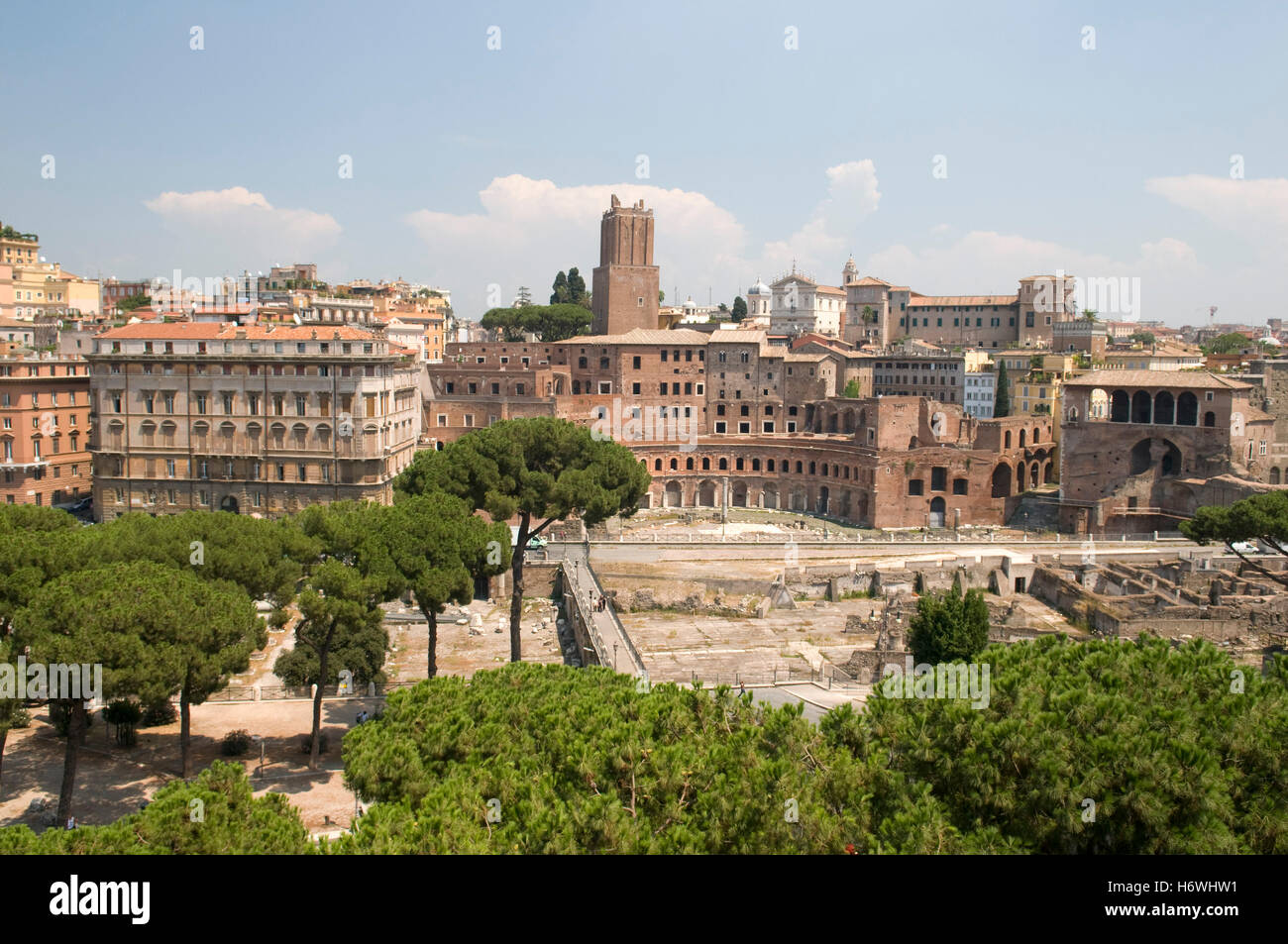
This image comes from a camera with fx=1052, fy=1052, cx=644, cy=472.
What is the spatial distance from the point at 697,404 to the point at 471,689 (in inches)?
2020

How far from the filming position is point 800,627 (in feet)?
122

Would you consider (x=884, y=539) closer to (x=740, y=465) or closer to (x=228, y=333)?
(x=740, y=465)

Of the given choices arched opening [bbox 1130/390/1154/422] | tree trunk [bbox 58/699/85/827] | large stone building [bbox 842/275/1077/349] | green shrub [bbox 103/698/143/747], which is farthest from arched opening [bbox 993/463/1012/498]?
tree trunk [bbox 58/699/85/827]

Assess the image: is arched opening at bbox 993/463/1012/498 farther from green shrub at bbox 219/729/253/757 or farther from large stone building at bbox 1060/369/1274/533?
green shrub at bbox 219/729/253/757

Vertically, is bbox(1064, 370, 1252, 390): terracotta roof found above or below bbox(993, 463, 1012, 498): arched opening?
above

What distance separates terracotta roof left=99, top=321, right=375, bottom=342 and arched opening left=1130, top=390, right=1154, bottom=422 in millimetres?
40584

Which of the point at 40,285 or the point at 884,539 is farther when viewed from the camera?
the point at 40,285

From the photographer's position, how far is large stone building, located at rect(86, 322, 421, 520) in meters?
48.0

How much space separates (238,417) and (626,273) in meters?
34.5

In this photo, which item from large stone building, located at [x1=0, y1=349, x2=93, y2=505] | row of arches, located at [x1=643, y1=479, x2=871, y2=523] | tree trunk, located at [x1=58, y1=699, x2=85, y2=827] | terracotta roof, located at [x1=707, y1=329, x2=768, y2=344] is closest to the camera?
tree trunk, located at [x1=58, y1=699, x2=85, y2=827]

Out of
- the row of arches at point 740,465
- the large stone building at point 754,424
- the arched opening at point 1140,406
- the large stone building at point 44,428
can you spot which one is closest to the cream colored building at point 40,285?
the large stone building at point 44,428

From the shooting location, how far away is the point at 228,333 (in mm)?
49094

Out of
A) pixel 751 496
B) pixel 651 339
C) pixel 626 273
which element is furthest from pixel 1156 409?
pixel 626 273

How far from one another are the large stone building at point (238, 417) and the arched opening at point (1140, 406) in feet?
130
